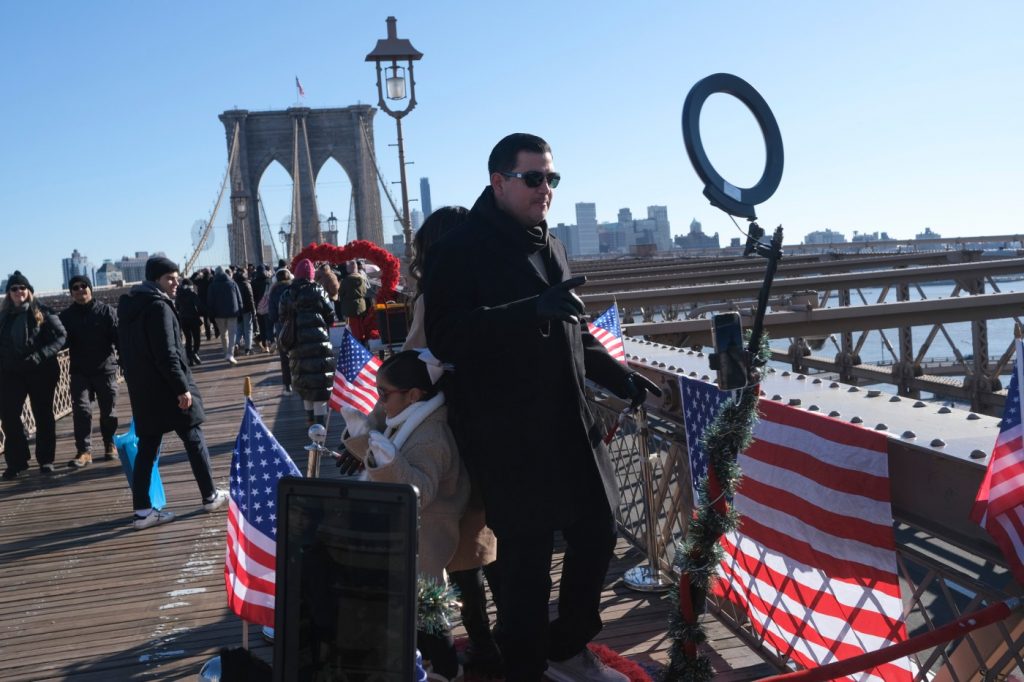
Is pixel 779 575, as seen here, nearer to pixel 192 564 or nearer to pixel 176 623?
pixel 176 623

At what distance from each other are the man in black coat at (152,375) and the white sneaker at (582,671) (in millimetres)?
3699

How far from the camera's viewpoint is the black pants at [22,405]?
8117 millimetres

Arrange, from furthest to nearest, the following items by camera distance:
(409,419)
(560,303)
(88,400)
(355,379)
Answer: (88,400) < (355,379) < (409,419) < (560,303)

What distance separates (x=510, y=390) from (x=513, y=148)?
0.70 metres

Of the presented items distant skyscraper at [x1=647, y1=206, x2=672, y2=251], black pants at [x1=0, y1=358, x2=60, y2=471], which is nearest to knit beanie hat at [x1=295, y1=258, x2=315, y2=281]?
black pants at [x1=0, y1=358, x2=60, y2=471]

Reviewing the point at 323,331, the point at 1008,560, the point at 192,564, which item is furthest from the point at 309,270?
the point at 1008,560

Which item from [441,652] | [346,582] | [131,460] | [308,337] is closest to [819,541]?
[441,652]

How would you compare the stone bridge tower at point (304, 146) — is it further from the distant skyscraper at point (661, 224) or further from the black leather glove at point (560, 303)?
the black leather glove at point (560, 303)

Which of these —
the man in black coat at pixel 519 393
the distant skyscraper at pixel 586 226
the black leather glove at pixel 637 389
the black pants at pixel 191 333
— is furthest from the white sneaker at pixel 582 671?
the distant skyscraper at pixel 586 226

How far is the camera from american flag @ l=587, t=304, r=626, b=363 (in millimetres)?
4615

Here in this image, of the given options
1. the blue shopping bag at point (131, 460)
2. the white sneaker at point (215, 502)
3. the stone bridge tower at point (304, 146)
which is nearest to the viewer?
the blue shopping bag at point (131, 460)

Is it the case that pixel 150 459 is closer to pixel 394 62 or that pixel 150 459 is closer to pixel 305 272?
pixel 305 272

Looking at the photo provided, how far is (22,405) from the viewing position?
8.23 meters

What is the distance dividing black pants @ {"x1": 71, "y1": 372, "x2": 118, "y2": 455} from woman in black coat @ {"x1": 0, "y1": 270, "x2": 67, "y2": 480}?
23 cm
